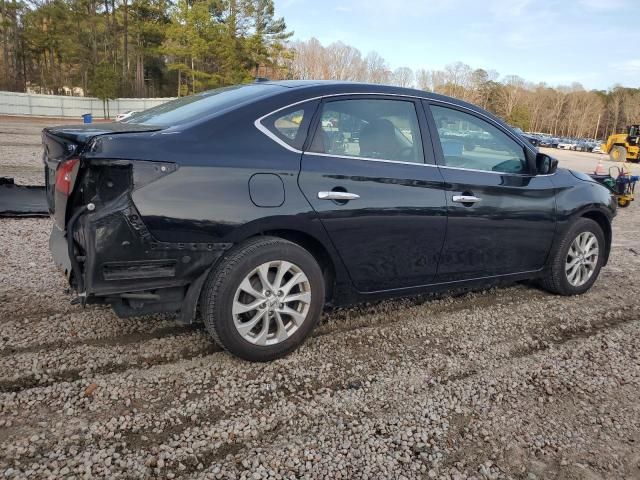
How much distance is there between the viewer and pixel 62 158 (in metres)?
2.86

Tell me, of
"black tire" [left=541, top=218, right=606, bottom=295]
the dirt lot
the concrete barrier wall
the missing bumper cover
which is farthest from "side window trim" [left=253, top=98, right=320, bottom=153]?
the concrete barrier wall

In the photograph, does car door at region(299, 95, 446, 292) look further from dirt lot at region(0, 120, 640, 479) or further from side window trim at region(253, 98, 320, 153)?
dirt lot at region(0, 120, 640, 479)

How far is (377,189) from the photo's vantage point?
3324mm

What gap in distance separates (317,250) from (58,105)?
46767 millimetres

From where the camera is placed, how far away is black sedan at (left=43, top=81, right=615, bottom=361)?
2.70 metres

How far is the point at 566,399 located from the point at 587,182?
2.48 metres

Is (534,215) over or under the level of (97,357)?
over

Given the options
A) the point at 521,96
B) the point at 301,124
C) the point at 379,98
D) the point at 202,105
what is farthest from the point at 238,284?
the point at 521,96

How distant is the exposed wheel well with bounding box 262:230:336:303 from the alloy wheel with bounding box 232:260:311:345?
0.66 ft

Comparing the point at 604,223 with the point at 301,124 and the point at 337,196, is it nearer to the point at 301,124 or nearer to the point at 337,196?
the point at 337,196

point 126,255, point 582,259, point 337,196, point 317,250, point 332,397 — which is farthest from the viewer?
point 582,259

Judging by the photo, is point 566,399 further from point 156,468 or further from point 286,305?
point 156,468

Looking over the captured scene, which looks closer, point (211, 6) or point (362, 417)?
point (362, 417)

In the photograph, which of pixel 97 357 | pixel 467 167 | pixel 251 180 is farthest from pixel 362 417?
pixel 467 167
